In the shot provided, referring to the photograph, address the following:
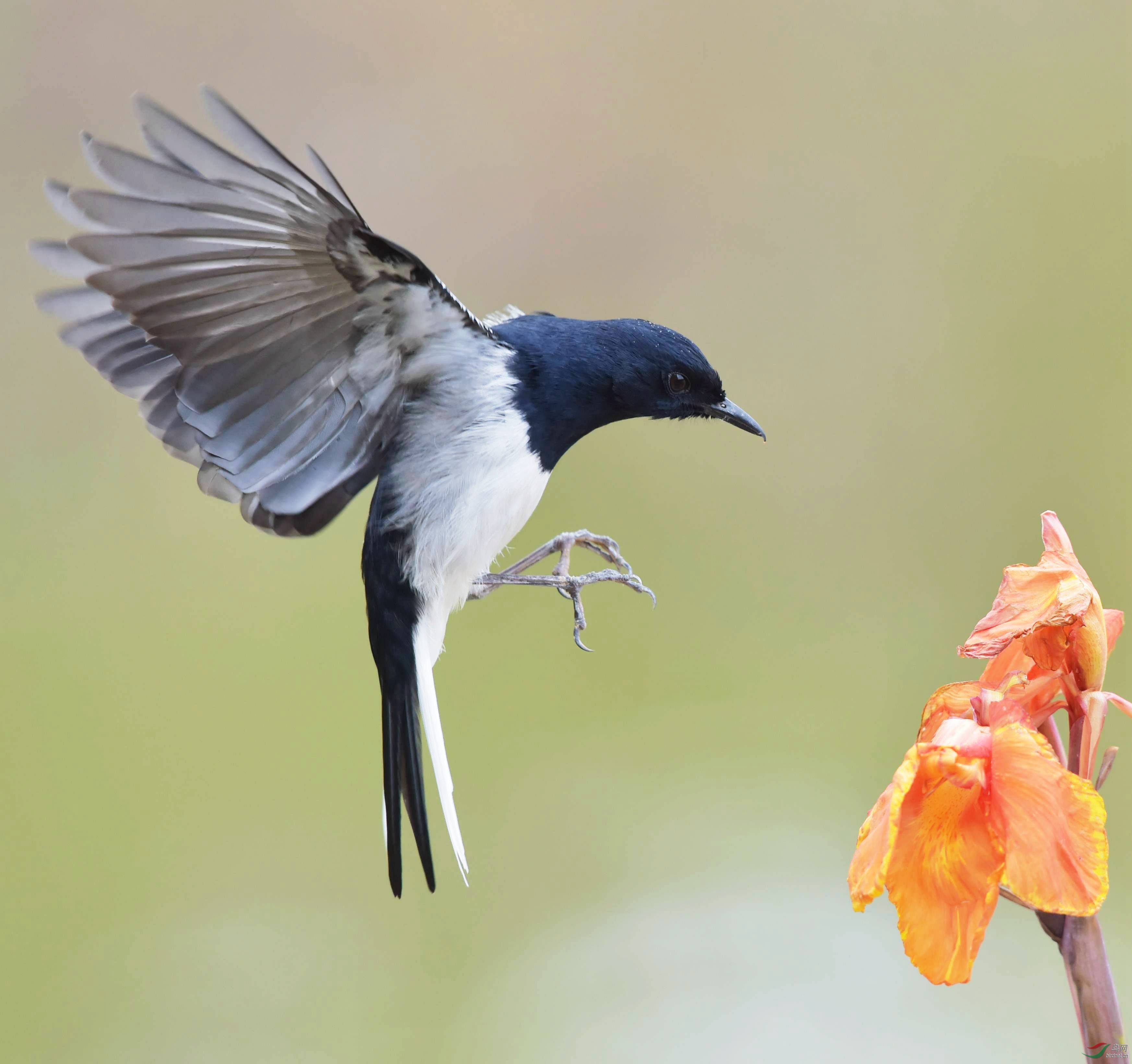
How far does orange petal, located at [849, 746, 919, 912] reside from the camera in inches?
15.0

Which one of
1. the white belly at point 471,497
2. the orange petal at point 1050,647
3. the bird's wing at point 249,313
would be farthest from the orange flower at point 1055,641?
the white belly at point 471,497

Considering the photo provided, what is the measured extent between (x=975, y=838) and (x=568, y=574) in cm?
73

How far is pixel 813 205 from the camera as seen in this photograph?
96.8 inches

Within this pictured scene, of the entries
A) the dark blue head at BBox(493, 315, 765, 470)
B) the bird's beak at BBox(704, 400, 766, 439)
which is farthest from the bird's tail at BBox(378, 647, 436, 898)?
the bird's beak at BBox(704, 400, 766, 439)

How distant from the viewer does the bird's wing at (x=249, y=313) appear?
0.79m

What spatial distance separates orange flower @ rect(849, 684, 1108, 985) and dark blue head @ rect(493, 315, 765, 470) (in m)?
0.62

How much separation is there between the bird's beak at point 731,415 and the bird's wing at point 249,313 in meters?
0.21

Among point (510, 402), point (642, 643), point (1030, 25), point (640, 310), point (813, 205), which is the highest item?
point (1030, 25)

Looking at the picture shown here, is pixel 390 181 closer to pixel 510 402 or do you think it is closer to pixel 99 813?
pixel 99 813

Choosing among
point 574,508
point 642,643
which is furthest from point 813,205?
point 642,643

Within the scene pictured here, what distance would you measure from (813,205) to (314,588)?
1320mm

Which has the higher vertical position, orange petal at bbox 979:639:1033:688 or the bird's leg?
orange petal at bbox 979:639:1033:688

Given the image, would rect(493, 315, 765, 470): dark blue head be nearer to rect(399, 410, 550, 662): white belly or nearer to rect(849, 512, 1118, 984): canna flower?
rect(399, 410, 550, 662): white belly

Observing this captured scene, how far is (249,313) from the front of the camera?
0.90 meters
